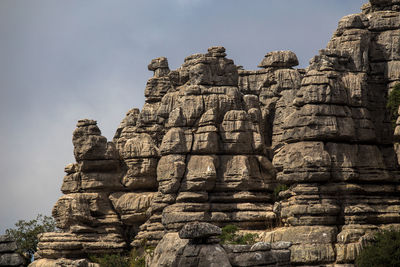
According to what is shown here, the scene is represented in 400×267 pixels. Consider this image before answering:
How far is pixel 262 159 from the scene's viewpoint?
233ft

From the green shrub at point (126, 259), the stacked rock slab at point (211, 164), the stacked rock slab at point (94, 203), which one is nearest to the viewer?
the stacked rock slab at point (211, 164)

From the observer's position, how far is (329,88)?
6669 centimetres

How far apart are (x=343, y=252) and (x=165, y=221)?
36.6 ft

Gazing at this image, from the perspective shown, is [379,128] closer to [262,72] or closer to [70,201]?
[262,72]

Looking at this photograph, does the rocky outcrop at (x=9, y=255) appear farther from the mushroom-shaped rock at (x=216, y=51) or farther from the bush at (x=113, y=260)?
the mushroom-shaped rock at (x=216, y=51)

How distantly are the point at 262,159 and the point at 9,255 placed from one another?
22.6 m

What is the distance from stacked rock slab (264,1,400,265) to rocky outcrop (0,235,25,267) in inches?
642

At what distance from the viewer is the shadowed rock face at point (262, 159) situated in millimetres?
65188

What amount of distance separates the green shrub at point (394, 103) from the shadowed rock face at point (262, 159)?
1020 millimetres

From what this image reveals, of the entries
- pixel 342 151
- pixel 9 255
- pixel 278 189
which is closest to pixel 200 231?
pixel 9 255

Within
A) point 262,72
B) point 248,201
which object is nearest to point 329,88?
point 248,201

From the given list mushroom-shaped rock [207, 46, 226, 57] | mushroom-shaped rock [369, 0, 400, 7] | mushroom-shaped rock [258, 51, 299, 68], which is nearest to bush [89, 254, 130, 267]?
mushroom-shaped rock [207, 46, 226, 57]

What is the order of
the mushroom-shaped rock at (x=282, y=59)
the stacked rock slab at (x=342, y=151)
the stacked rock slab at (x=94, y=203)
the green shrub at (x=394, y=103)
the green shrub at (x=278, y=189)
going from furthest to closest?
1. the mushroom-shaped rock at (x=282, y=59)
2. the stacked rock slab at (x=94, y=203)
3. the green shrub at (x=278, y=189)
4. the green shrub at (x=394, y=103)
5. the stacked rock slab at (x=342, y=151)

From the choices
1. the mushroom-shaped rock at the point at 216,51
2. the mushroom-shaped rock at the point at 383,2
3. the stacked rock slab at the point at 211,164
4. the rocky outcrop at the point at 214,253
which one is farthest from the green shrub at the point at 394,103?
the rocky outcrop at the point at 214,253
